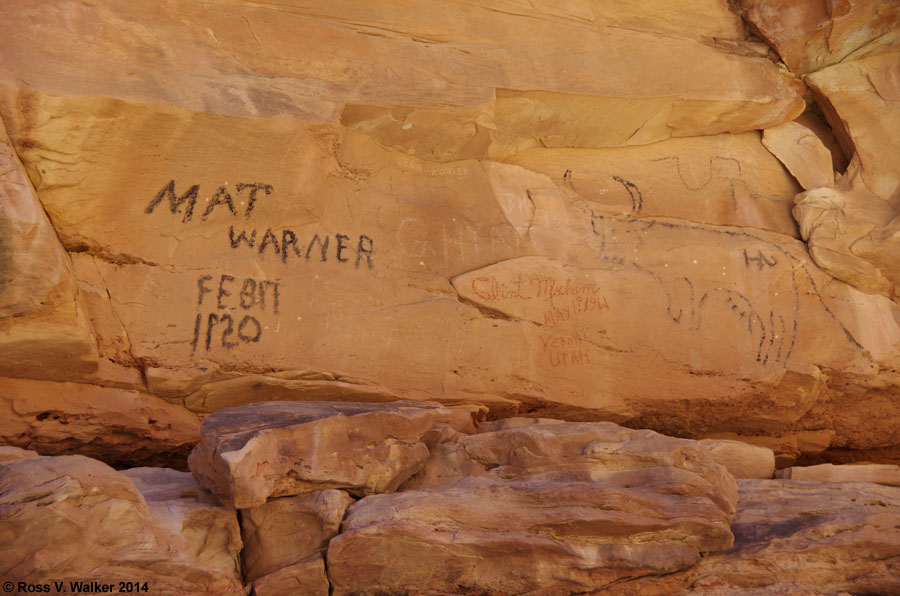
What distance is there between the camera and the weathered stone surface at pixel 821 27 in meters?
5.86

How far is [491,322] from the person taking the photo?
495cm

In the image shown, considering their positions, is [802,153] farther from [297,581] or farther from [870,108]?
[297,581]

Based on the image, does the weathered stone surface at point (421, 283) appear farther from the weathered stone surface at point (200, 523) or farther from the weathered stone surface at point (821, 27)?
the weathered stone surface at point (821, 27)

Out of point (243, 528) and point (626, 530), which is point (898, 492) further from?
point (243, 528)

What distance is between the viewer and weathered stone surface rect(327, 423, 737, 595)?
3.23 metres

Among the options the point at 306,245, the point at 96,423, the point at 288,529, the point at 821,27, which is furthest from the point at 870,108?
the point at 96,423

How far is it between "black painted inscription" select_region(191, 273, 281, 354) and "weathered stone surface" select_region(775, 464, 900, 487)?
3019 millimetres

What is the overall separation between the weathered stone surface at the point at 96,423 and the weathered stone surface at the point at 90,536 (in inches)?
35.2

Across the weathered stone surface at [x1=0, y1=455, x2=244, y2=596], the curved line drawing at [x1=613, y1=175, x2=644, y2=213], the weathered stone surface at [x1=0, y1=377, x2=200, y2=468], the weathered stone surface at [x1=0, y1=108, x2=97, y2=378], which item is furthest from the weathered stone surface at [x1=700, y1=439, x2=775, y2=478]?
the weathered stone surface at [x1=0, y1=108, x2=97, y2=378]

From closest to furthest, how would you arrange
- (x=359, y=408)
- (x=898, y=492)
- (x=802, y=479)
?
(x=359, y=408) < (x=898, y=492) < (x=802, y=479)

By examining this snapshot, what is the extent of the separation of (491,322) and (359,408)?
139 centimetres

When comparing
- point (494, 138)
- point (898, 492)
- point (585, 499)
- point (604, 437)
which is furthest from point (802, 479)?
point (494, 138)

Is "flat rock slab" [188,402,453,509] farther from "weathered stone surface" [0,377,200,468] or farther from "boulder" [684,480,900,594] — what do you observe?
"boulder" [684,480,900,594]

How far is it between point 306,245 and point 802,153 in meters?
3.75
